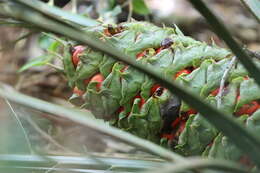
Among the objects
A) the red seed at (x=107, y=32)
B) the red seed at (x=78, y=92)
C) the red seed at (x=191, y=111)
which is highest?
the red seed at (x=107, y=32)

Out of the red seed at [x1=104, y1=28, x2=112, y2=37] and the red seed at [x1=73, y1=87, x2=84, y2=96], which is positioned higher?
the red seed at [x1=104, y1=28, x2=112, y2=37]

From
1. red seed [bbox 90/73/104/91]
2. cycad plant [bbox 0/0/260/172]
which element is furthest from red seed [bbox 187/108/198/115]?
red seed [bbox 90/73/104/91]

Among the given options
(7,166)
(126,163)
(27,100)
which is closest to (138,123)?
(126,163)

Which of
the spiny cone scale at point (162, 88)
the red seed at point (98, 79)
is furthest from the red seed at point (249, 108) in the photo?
the red seed at point (98, 79)

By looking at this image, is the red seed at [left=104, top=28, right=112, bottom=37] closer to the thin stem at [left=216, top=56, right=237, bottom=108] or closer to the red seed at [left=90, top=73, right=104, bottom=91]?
the red seed at [left=90, top=73, right=104, bottom=91]

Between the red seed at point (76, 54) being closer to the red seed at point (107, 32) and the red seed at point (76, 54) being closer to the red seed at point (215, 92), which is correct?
the red seed at point (107, 32)

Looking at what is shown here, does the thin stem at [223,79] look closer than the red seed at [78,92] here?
Yes

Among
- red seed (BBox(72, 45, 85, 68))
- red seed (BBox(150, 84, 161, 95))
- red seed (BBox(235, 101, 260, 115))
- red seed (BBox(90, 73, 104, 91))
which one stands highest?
red seed (BBox(72, 45, 85, 68))

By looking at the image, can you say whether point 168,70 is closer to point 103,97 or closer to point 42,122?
point 103,97
